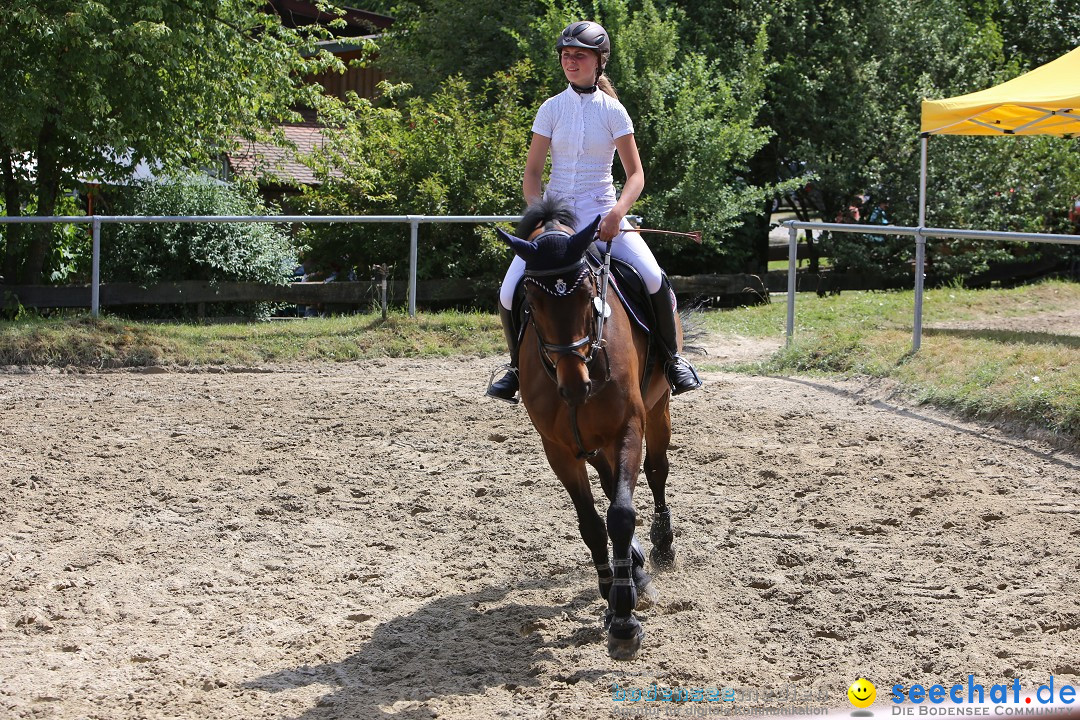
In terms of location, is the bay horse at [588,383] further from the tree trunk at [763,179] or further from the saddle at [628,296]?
the tree trunk at [763,179]

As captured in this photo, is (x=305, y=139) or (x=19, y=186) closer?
(x=19, y=186)

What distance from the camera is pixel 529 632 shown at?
5.59m

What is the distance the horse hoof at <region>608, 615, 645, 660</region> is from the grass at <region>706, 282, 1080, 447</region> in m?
5.16

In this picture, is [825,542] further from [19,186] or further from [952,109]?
[19,186]

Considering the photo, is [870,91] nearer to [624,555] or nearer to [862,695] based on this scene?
[624,555]

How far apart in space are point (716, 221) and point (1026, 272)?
789cm

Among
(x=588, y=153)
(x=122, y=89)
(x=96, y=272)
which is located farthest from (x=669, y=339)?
(x=122, y=89)

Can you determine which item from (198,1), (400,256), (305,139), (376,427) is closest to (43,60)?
(198,1)

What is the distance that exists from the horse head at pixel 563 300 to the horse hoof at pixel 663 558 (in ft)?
5.58

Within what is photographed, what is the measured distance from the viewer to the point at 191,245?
578 inches

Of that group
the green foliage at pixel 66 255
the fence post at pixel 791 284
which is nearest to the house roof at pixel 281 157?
the green foliage at pixel 66 255

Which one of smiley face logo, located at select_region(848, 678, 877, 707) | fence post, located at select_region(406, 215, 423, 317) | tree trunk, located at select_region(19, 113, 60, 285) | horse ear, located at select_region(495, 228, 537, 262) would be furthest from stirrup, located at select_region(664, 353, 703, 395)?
tree trunk, located at select_region(19, 113, 60, 285)

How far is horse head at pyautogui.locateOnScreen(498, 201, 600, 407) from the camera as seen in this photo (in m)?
5.08

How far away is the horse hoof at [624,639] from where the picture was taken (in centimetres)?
507
